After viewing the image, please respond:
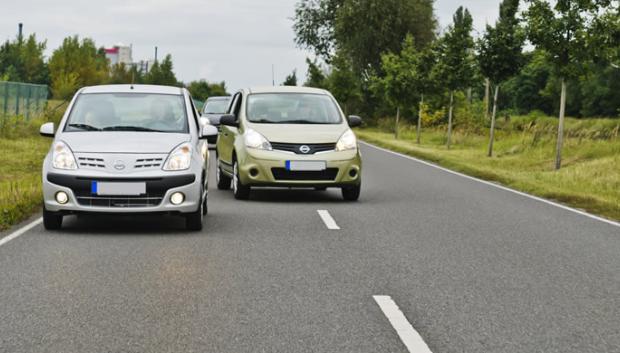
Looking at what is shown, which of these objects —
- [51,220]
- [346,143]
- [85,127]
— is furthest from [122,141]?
[346,143]

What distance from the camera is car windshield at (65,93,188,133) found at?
32.0ft

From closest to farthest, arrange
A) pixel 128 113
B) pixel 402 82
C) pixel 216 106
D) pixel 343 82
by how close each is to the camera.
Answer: pixel 128 113, pixel 216 106, pixel 402 82, pixel 343 82

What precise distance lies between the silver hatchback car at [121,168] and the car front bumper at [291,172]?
2.44 meters

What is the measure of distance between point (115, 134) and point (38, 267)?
104 inches

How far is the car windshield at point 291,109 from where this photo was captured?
1316 centimetres

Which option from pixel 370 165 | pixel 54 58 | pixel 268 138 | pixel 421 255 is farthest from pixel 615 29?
pixel 54 58

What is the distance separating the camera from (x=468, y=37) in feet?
106

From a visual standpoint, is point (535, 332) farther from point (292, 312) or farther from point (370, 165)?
point (370, 165)

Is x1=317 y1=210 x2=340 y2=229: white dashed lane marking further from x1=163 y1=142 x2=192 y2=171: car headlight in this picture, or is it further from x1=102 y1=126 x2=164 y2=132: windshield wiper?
x1=102 y1=126 x2=164 y2=132: windshield wiper

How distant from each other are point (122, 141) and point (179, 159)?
628 mm

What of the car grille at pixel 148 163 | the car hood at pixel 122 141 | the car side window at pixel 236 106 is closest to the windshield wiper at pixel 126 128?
the car hood at pixel 122 141

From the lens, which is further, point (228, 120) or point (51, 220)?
point (228, 120)

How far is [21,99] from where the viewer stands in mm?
29625

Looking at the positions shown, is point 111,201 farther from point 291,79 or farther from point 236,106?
point 291,79
